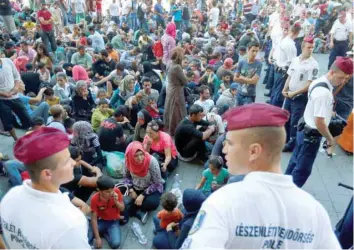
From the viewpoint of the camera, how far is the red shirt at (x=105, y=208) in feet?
12.9

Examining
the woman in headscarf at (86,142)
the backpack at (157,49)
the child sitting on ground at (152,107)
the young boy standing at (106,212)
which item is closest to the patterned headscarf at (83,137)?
the woman in headscarf at (86,142)

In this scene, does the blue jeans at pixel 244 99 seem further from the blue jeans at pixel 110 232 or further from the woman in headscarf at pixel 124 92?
the blue jeans at pixel 110 232

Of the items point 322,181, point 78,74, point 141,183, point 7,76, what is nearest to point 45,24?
point 78,74

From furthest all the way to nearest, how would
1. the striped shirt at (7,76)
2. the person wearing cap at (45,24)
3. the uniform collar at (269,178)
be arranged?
1. the person wearing cap at (45,24)
2. the striped shirt at (7,76)
3. the uniform collar at (269,178)

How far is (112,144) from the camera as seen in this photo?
5.37 meters

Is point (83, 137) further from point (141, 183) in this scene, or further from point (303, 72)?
point (303, 72)

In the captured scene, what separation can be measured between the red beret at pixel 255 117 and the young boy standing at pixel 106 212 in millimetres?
2720

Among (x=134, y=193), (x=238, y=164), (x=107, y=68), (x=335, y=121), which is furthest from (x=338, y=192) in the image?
(x=107, y=68)

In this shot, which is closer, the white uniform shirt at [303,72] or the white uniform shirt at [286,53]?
the white uniform shirt at [303,72]

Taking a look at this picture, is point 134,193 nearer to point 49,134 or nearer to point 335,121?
point 335,121

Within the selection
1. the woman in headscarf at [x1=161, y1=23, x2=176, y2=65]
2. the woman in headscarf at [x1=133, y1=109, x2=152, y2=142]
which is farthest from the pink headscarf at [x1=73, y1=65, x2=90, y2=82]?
the woman in headscarf at [x1=133, y1=109, x2=152, y2=142]

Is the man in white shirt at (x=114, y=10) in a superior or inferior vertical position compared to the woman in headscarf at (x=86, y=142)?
superior

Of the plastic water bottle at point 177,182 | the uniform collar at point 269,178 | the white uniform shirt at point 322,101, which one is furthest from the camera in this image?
the plastic water bottle at point 177,182

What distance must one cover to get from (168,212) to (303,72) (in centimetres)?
287
